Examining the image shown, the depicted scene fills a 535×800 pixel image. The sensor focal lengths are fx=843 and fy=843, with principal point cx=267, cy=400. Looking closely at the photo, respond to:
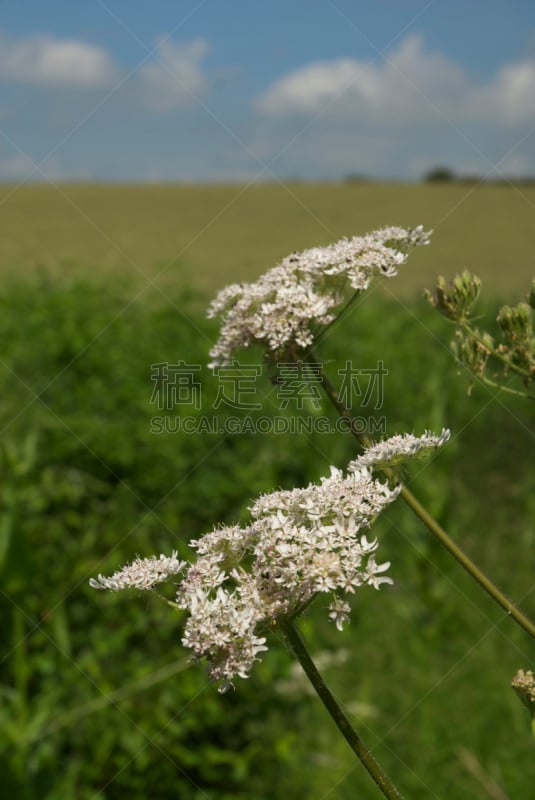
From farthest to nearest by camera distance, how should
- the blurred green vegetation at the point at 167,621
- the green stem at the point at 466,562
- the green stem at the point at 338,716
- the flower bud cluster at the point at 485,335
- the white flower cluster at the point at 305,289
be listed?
the blurred green vegetation at the point at 167,621
the white flower cluster at the point at 305,289
the flower bud cluster at the point at 485,335
the green stem at the point at 466,562
the green stem at the point at 338,716

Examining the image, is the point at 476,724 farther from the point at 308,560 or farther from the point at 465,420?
the point at 308,560

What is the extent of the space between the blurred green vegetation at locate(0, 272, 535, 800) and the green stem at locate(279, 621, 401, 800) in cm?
195

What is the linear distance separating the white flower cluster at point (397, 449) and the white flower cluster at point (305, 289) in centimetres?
33

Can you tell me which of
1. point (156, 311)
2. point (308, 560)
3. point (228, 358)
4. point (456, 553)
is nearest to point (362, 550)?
point (308, 560)

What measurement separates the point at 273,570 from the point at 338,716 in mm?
189

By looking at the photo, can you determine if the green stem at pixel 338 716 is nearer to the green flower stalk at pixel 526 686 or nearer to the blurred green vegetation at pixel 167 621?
the green flower stalk at pixel 526 686

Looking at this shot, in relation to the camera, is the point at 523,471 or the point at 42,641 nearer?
the point at 42,641

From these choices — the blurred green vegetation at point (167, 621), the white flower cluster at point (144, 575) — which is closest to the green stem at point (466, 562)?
the white flower cluster at point (144, 575)

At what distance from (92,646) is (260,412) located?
1541 millimetres

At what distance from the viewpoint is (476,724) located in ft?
14.5

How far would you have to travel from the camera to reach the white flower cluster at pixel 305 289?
1.54 meters

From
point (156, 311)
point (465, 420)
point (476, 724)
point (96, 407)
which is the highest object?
point (156, 311)

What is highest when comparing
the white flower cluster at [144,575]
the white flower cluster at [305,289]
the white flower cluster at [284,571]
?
the white flower cluster at [305,289]

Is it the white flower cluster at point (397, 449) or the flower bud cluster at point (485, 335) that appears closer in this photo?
the white flower cluster at point (397, 449)
